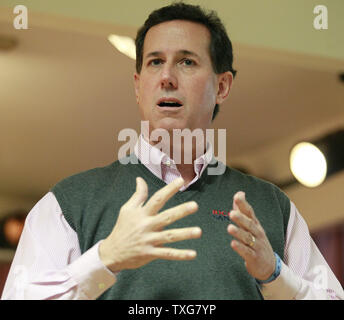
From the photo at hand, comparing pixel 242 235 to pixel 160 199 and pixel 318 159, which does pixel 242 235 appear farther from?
pixel 318 159

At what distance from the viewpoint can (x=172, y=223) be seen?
1.17 m

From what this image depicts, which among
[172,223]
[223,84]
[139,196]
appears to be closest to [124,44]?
[223,84]

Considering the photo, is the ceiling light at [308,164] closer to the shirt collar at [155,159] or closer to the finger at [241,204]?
the shirt collar at [155,159]

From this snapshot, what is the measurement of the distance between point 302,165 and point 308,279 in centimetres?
159

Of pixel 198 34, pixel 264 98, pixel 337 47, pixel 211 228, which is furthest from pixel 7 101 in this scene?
pixel 211 228

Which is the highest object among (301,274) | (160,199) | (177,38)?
(177,38)

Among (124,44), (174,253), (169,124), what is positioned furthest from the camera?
(124,44)

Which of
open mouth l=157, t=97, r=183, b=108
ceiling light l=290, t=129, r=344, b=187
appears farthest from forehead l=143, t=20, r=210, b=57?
ceiling light l=290, t=129, r=344, b=187

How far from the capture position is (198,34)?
133 centimetres

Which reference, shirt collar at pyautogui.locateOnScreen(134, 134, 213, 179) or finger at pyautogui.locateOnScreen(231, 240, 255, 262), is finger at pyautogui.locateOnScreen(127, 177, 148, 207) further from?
shirt collar at pyautogui.locateOnScreen(134, 134, 213, 179)

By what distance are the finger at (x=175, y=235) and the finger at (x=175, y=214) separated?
1 cm

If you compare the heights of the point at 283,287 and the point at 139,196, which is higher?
the point at 139,196

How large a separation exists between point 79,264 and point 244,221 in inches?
10.3
